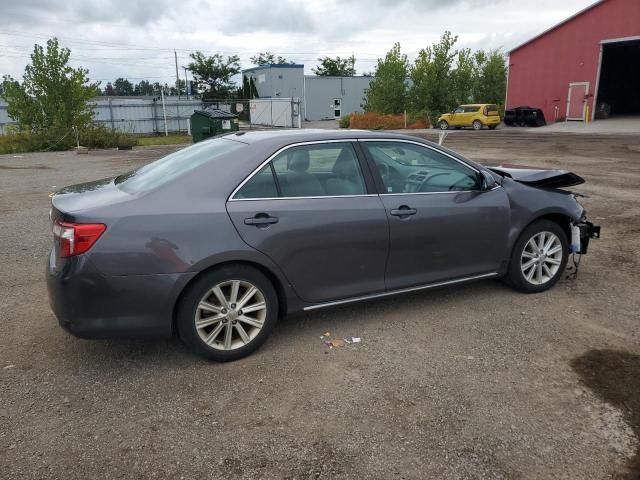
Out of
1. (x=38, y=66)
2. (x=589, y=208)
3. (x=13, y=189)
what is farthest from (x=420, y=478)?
(x=38, y=66)

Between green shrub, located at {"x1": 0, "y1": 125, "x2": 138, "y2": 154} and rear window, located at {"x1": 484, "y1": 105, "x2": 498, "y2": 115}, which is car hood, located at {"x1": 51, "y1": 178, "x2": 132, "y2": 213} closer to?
green shrub, located at {"x1": 0, "y1": 125, "x2": 138, "y2": 154}

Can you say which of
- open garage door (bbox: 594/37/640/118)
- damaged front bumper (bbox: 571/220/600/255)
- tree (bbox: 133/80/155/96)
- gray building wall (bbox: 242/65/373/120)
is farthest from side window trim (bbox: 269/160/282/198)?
tree (bbox: 133/80/155/96)

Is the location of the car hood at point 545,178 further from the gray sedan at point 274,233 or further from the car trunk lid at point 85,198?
the car trunk lid at point 85,198

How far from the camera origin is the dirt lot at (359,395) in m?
2.70

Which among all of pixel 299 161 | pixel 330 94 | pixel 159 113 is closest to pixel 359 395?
pixel 299 161

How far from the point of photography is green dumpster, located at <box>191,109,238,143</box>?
67.6 feet

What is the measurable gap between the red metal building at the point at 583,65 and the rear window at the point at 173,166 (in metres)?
34.0

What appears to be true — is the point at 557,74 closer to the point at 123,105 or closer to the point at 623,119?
the point at 623,119

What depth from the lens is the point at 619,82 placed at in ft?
126

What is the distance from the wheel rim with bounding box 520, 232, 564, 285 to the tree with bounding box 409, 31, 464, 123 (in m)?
38.1

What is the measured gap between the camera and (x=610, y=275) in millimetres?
5426

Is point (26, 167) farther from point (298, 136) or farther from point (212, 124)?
point (298, 136)

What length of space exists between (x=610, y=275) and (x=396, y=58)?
132 feet

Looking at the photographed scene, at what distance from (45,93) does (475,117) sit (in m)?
25.1
